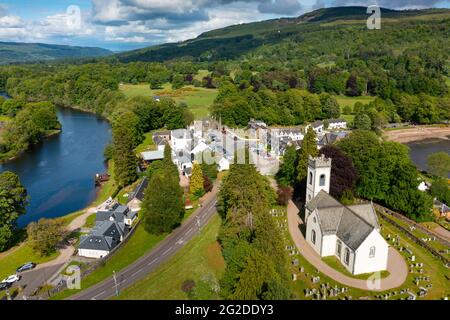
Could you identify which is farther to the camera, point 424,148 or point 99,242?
point 424,148

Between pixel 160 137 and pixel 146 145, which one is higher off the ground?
pixel 160 137

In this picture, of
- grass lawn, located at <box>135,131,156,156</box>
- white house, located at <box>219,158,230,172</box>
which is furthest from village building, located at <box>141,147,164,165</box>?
white house, located at <box>219,158,230,172</box>

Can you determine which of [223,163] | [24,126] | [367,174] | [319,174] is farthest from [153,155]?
[367,174]

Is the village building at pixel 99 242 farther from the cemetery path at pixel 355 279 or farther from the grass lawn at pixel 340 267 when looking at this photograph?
the grass lawn at pixel 340 267

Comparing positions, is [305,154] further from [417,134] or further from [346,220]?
[417,134]


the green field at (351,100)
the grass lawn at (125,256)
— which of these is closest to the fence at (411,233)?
the grass lawn at (125,256)

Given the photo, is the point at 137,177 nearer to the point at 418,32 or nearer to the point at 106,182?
the point at 106,182
